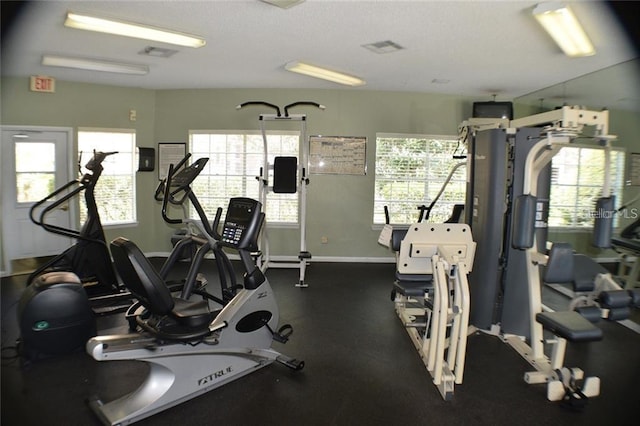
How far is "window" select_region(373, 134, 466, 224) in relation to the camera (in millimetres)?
5828

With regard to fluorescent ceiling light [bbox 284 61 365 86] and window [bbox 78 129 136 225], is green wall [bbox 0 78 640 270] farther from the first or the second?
fluorescent ceiling light [bbox 284 61 365 86]

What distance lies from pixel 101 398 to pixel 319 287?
272 centimetres

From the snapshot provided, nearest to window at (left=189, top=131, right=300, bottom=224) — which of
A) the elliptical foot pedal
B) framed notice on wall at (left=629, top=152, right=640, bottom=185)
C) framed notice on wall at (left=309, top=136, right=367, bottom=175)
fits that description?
framed notice on wall at (left=309, top=136, right=367, bottom=175)

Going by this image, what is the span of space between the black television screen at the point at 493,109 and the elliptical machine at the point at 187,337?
14.0 feet

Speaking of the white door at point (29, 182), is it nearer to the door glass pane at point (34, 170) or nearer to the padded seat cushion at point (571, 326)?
the door glass pane at point (34, 170)

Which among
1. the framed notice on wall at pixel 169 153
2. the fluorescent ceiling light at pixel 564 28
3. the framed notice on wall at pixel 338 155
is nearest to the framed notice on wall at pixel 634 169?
the fluorescent ceiling light at pixel 564 28

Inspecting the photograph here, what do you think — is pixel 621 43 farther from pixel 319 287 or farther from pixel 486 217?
pixel 319 287

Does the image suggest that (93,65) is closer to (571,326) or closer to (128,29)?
(128,29)

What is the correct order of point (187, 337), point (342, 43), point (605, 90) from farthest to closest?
point (605, 90)
point (342, 43)
point (187, 337)

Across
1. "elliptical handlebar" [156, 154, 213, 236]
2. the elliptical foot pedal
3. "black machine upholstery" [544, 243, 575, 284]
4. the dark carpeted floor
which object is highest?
"elliptical handlebar" [156, 154, 213, 236]

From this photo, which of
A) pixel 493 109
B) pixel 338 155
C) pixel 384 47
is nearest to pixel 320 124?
pixel 338 155

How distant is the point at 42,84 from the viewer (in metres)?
4.88

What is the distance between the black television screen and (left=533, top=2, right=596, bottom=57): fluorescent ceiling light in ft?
6.04

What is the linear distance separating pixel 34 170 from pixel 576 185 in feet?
24.6
